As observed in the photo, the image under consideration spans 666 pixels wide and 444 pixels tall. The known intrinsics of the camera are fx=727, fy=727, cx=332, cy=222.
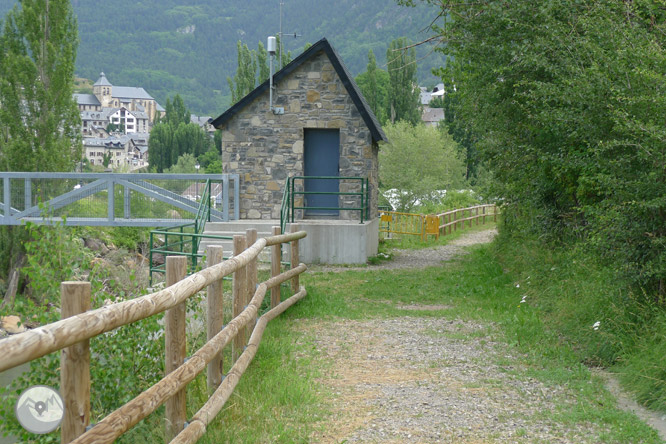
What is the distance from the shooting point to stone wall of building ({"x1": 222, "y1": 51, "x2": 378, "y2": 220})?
62.0 feet

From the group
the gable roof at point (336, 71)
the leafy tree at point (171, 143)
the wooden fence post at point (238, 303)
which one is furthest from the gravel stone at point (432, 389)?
the leafy tree at point (171, 143)

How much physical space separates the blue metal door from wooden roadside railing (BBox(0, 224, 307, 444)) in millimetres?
11698

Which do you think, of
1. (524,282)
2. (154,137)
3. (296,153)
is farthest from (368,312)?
(154,137)

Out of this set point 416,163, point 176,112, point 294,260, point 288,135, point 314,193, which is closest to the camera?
point 294,260

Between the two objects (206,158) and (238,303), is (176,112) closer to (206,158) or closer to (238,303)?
(206,158)

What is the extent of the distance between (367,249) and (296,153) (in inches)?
123

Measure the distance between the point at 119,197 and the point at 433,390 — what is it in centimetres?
1341

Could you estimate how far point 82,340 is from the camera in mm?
2953

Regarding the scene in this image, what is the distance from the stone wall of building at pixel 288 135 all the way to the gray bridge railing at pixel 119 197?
2.01 feet

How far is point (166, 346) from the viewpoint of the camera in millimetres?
4324

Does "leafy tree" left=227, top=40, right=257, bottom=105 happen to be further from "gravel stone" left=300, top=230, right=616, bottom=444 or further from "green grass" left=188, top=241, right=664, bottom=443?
"gravel stone" left=300, top=230, right=616, bottom=444

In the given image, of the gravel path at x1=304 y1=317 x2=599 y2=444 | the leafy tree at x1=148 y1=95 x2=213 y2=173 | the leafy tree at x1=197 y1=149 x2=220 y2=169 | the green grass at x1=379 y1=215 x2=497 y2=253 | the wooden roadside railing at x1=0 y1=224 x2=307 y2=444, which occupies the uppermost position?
the leafy tree at x1=148 y1=95 x2=213 y2=173

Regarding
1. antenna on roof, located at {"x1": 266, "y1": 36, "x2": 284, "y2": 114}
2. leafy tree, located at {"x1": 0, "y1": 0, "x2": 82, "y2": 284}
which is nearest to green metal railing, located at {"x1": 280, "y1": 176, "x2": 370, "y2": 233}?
antenna on roof, located at {"x1": 266, "y1": 36, "x2": 284, "y2": 114}

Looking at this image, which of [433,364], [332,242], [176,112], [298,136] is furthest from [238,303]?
[176,112]
